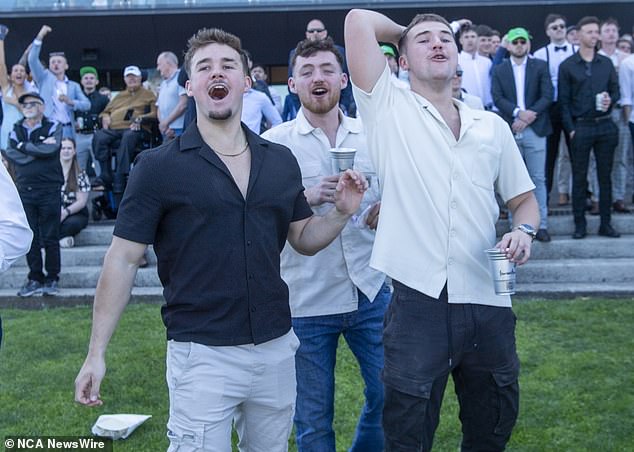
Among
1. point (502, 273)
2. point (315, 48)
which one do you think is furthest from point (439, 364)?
point (315, 48)

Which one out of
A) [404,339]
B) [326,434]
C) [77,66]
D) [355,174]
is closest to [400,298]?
[404,339]

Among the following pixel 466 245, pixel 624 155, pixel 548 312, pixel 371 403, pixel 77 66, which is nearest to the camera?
pixel 466 245

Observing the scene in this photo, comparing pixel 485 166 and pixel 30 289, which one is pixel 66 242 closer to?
pixel 30 289

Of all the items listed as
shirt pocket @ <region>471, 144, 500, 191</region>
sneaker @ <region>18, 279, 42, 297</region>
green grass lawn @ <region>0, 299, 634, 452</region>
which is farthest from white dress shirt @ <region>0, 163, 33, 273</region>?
sneaker @ <region>18, 279, 42, 297</region>

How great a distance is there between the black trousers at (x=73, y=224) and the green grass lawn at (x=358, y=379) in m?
1.93

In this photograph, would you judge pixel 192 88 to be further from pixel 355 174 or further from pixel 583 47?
pixel 583 47

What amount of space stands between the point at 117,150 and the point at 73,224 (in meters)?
1.27

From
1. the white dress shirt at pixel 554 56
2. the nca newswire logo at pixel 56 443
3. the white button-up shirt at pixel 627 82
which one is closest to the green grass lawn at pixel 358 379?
the nca newswire logo at pixel 56 443

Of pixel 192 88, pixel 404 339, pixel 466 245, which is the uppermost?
pixel 192 88

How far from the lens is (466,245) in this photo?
3.39 meters

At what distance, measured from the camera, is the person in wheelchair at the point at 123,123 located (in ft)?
35.3

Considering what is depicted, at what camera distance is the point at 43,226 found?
9.13m

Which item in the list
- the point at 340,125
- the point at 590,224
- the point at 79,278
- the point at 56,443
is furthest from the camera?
the point at 590,224

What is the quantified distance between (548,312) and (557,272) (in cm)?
130
